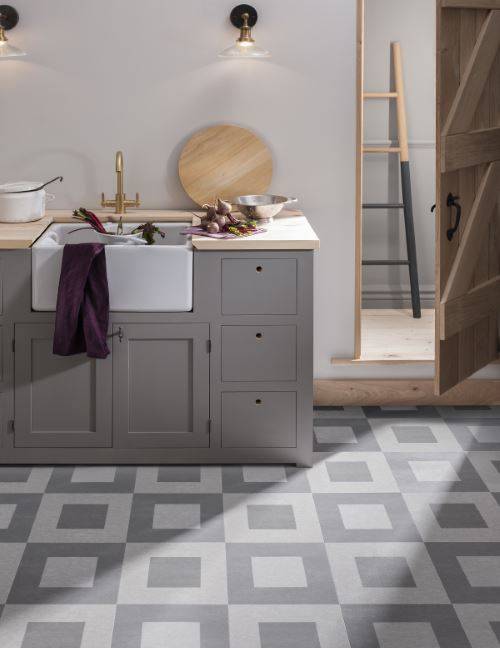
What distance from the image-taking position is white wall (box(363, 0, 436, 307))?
5.96 m

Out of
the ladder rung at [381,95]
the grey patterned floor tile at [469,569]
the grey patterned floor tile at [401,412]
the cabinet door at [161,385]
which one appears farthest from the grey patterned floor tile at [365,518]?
the ladder rung at [381,95]

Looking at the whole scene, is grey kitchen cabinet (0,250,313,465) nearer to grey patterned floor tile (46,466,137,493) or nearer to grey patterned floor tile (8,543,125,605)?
grey patterned floor tile (46,466,137,493)

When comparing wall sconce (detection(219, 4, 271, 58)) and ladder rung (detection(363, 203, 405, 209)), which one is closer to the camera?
wall sconce (detection(219, 4, 271, 58))

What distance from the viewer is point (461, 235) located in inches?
149

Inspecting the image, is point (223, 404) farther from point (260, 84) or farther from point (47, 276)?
point (260, 84)

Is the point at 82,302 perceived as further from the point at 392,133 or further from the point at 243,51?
the point at 392,133

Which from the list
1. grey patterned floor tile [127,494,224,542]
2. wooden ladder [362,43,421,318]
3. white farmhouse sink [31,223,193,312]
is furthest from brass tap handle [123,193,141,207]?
wooden ladder [362,43,421,318]

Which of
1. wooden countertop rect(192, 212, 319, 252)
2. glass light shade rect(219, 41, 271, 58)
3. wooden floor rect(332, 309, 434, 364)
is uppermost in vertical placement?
glass light shade rect(219, 41, 271, 58)

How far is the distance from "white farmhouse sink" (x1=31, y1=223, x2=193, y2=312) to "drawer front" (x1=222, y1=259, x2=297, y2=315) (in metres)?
0.15

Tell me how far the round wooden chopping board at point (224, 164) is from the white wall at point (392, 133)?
1.59 m

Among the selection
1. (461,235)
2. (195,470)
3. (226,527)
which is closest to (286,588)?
(226,527)

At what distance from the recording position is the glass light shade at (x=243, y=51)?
14.6 ft

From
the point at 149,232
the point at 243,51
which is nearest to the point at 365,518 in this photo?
the point at 149,232

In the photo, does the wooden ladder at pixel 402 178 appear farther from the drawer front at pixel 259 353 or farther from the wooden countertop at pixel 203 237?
the drawer front at pixel 259 353
